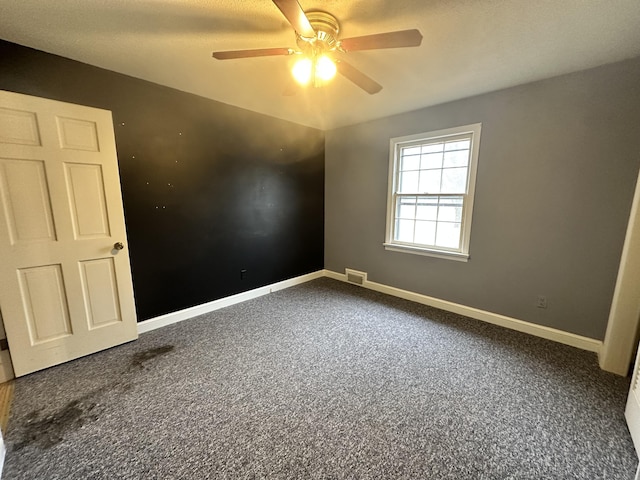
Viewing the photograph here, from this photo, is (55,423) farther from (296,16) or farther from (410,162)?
(410,162)

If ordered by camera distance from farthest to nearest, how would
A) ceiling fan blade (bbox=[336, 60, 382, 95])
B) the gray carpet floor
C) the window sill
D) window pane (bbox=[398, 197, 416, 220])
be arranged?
window pane (bbox=[398, 197, 416, 220]) < the window sill < ceiling fan blade (bbox=[336, 60, 382, 95]) < the gray carpet floor

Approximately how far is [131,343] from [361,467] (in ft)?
7.38

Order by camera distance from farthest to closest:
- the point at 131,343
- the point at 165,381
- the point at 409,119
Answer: the point at 409,119
the point at 131,343
the point at 165,381

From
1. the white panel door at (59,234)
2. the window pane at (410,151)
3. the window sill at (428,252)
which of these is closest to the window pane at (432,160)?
the window pane at (410,151)

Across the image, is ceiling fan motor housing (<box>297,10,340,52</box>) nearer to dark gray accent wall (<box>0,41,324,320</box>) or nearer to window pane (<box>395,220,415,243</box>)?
dark gray accent wall (<box>0,41,324,320</box>)

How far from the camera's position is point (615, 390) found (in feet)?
5.80

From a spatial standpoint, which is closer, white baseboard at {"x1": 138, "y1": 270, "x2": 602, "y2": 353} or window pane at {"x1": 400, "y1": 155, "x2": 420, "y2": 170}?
white baseboard at {"x1": 138, "y1": 270, "x2": 602, "y2": 353}

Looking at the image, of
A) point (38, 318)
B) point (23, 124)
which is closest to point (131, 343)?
point (38, 318)

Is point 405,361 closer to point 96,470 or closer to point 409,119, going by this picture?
point 96,470

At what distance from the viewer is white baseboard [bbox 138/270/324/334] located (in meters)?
2.59

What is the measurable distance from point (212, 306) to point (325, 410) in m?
1.94

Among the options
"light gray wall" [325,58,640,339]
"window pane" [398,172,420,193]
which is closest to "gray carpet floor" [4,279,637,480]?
"light gray wall" [325,58,640,339]

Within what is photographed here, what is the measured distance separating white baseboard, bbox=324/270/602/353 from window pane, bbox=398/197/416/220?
999mm

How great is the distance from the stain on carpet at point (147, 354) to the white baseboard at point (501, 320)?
2598 mm
